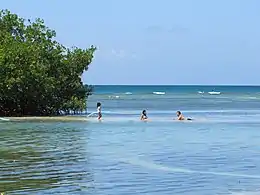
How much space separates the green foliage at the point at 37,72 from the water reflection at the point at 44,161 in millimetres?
12789

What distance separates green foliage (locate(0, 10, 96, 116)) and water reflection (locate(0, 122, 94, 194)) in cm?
1279

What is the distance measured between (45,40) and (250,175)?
32744 mm

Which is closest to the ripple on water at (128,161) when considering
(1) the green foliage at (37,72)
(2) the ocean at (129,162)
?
(2) the ocean at (129,162)

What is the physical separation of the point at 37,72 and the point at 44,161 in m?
26.9

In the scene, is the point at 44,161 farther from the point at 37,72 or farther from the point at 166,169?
the point at 37,72

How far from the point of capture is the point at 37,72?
4547 centimetres

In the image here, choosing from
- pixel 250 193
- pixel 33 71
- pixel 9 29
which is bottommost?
pixel 250 193

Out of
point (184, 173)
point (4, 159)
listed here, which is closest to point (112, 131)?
point (4, 159)

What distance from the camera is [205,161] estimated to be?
63.6 feet

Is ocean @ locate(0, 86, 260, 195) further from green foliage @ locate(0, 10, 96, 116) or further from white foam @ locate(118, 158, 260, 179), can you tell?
green foliage @ locate(0, 10, 96, 116)

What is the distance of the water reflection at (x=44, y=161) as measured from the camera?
14.6m

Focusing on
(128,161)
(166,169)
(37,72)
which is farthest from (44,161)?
(37,72)

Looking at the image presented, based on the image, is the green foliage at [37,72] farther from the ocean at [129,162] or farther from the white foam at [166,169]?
the white foam at [166,169]

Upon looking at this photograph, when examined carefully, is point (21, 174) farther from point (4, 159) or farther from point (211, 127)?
point (211, 127)
